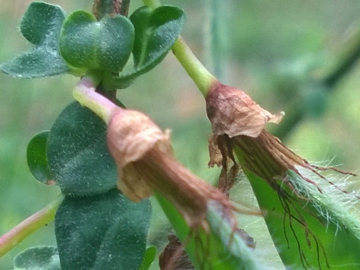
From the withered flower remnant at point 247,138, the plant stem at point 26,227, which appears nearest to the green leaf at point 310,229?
the withered flower remnant at point 247,138

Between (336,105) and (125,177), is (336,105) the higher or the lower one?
the lower one

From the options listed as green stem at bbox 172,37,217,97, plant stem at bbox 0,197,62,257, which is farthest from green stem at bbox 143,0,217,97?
plant stem at bbox 0,197,62,257

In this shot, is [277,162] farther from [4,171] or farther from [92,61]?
[4,171]

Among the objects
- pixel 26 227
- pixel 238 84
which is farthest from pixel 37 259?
pixel 238 84

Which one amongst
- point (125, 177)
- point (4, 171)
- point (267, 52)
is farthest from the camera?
point (267, 52)

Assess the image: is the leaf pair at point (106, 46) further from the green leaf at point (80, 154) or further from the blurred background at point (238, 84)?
the blurred background at point (238, 84)

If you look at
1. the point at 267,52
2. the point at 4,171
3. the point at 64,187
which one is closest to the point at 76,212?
the point at 64,187
